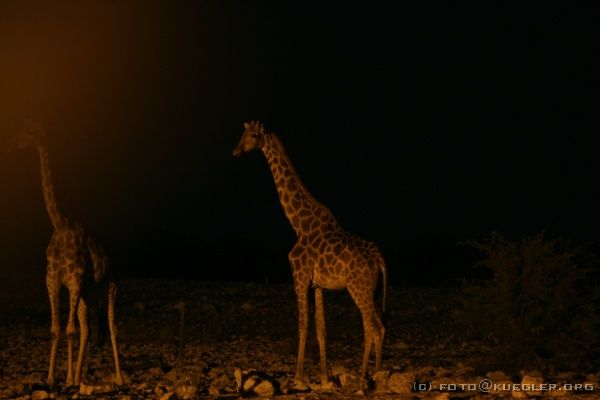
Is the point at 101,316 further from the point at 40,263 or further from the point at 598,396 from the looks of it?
the point at 40,263

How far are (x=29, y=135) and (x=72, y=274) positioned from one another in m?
1.95

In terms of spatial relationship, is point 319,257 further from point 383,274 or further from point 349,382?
point 349,382

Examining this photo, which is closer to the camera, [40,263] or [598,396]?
[598,396]

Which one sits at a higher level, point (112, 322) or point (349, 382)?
point (112, 322)

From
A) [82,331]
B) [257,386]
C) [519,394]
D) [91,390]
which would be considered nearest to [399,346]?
[82,331]

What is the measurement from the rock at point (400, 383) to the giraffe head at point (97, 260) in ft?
13.7

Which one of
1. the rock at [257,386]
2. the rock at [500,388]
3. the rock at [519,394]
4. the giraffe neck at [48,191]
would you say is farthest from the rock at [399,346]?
the rock at [519,394]

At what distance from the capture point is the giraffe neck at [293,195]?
1180 cm

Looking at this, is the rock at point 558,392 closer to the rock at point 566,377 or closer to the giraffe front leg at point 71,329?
the rock at point 566,377

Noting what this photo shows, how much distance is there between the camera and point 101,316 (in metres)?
12.2

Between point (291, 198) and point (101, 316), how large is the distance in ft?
9.43

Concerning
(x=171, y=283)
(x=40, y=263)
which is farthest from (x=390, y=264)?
(x=171, y=283)

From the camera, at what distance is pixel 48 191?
11.9 metres

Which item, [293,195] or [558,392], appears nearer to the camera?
[558,392]
